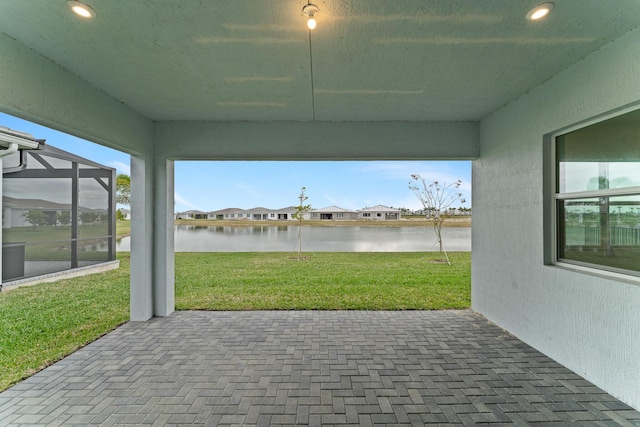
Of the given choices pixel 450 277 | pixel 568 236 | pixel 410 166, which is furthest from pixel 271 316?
pixel 410 166

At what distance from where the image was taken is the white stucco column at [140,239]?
4.42 m

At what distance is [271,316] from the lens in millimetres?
4617

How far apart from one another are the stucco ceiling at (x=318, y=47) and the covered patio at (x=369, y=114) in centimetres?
2

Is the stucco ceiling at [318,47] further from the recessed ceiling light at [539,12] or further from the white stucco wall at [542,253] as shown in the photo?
the white stucco wall at [542,253]

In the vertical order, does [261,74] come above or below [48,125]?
above

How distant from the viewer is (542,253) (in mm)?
3371

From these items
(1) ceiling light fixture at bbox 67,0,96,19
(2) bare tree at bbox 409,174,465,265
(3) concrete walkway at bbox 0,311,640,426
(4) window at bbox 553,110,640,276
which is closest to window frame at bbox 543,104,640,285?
(4) window at bbox 553,110,640,276

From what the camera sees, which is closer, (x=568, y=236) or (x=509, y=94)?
(x=568, y=236)

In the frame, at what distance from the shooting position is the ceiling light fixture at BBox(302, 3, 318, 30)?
6.59ft

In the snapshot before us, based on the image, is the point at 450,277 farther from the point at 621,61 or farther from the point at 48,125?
the point at 48,125

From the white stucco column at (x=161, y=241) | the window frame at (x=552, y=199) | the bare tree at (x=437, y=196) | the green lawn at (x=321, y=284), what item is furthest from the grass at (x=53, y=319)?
the bare tree at (x=437, y=196)

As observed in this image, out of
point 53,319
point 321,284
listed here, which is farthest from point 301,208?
point 53,319

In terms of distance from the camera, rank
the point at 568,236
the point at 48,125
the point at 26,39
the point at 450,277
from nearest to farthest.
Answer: the point at 26,39, the point at 48,125, the point at 568,236, the point at 450,277

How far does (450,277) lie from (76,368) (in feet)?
22.9
